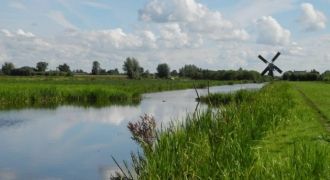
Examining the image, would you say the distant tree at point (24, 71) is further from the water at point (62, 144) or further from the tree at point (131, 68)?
the water at point (62, 144)

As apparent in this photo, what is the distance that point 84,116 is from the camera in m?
31.2

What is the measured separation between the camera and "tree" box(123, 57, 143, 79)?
440 feet

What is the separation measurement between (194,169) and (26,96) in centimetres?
3622

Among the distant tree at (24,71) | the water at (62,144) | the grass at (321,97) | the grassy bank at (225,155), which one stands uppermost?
the distant tree at (24,71)

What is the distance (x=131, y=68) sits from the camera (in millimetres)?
135125

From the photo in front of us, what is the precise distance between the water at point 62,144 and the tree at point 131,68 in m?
102

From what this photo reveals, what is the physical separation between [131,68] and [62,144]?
4549 inches

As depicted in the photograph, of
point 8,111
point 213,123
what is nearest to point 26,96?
point 8,111

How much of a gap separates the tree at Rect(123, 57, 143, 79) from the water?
102 meters

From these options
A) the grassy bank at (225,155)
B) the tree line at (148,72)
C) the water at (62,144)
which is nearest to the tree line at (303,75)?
the tree line at (148,72)

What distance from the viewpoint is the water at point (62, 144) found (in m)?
14.7

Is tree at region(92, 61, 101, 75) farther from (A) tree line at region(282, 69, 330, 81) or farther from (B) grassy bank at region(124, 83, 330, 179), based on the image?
(B) grassy bank at region(124, 83, 330, 179)

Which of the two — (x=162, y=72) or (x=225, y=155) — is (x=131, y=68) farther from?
(x=225, y=155)

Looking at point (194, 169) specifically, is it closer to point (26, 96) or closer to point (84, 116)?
point (84, 116)
